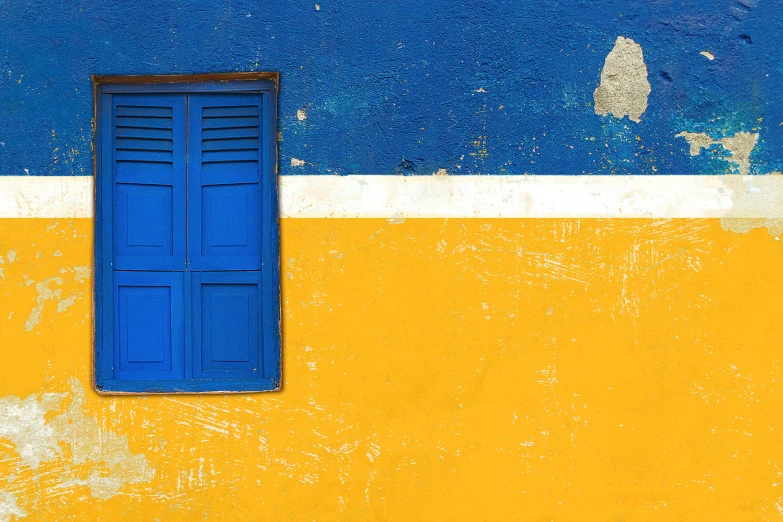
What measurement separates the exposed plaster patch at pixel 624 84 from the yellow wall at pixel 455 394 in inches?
18.5

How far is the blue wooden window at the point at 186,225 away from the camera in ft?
9.15

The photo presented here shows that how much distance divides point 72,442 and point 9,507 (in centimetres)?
38

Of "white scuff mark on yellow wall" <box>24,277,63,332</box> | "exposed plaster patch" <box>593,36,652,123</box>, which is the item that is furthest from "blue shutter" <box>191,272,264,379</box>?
"exposed plaster patch" <box>593,36,652,123</box>

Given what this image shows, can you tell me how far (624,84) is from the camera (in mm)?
2727

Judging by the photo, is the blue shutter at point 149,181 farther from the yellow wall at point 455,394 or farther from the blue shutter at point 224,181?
the yellow wall at point 455,394

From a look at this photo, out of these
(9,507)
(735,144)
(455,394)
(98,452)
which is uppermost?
(735,144)

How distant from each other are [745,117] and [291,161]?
189 cm

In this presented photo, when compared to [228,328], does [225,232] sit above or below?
above

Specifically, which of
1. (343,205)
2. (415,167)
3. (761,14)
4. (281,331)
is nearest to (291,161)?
(343,205)

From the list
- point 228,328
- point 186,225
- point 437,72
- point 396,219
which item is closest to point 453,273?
point 396,219

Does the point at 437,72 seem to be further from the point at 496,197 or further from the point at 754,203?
the point at 754,203

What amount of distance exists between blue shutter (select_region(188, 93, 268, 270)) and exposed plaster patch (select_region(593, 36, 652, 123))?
144 cm

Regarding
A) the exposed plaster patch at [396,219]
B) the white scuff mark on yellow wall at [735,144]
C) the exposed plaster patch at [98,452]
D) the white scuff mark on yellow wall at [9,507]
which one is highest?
the white scuff mark on yellow wall at [735,144]

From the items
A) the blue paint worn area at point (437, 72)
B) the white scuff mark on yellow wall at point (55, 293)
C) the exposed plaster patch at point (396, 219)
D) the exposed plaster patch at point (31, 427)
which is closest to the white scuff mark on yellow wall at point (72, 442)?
the exposed plaster patch at point (31, 427)
